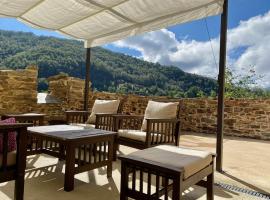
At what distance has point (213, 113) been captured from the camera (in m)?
7.15

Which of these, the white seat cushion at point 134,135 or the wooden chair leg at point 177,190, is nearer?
the wooden chair leg at point 177,190

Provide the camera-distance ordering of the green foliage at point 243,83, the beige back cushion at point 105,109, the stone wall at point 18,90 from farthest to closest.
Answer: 1. the green foliage at point 243,83
2. the stone wall at point 18,90
3. the beige back cushion at point 105,109

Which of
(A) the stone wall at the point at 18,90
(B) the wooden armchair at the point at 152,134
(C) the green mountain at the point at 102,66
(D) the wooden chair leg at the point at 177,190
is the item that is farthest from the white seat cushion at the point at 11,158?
(C) the green mountain at the point at 102,66

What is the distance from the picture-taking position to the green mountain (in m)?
15.4

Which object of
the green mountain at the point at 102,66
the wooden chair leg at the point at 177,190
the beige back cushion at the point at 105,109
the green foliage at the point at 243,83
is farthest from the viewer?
the green mountain at the point at 102,66

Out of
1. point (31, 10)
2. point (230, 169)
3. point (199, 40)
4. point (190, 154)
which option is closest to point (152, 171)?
point (190, 154)

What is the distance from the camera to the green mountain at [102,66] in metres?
15.4

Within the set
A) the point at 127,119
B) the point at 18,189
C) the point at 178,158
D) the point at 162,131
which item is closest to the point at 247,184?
the point at 162,131

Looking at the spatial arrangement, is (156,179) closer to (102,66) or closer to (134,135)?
(134,135)

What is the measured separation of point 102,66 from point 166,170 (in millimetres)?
15651

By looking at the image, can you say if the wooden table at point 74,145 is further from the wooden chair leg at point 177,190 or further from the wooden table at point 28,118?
the wooden chair leg at point 177,190

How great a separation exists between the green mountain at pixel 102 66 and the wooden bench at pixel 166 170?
41.5 ft

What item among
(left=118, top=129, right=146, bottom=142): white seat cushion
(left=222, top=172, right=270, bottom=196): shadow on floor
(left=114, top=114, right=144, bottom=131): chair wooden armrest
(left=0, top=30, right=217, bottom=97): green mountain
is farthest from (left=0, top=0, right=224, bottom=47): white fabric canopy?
(left=0, top=30, right=217, bottom=97): green mountain

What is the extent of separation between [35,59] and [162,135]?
13.7m
